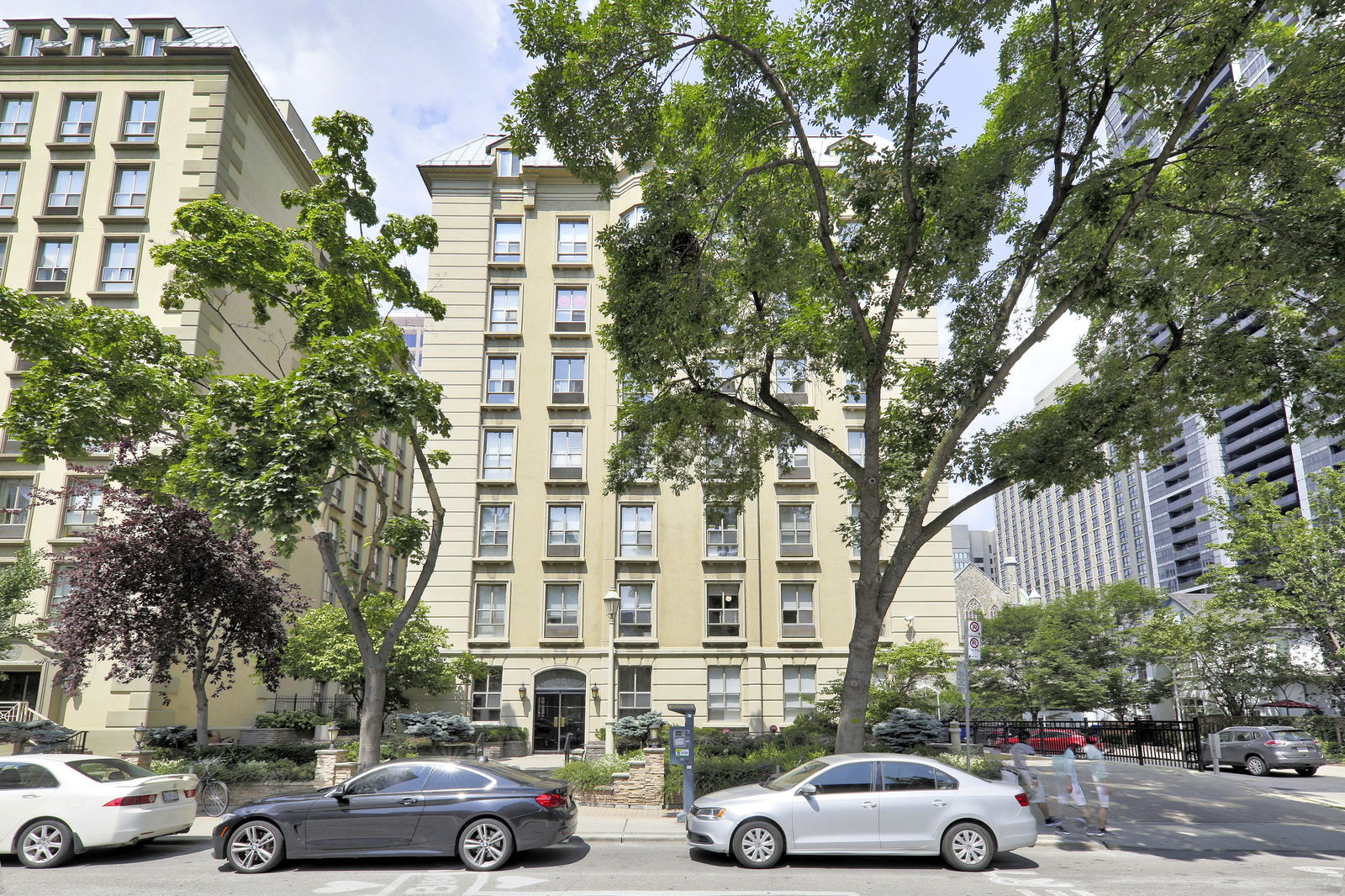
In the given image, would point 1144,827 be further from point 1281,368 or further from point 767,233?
point 767,233

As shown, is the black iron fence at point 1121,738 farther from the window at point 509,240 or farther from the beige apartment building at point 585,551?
the window at point 509,240

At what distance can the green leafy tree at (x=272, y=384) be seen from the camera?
42.1ft

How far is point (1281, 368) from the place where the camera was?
1398 centimetres

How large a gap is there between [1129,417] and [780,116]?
8.09m

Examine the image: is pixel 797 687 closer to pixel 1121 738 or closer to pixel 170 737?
pixel 1121 738

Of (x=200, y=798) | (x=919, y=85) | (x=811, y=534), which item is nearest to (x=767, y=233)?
(x=919, y=85)

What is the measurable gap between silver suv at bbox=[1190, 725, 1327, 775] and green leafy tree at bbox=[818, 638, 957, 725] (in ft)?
24.5

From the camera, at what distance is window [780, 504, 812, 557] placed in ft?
102

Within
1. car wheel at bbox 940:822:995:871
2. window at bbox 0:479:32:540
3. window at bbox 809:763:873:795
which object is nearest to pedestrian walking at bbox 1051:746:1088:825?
car wheel at bbox 940:822:995:871

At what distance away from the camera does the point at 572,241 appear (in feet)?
110

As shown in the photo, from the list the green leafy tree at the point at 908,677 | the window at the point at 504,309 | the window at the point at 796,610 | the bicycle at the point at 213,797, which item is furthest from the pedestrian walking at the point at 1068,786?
the window at the point at 504,309

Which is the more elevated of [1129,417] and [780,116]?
[780,116]

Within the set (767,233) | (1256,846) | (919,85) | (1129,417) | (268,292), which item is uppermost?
(919,85)

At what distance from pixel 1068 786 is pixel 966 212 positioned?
30.0ft
